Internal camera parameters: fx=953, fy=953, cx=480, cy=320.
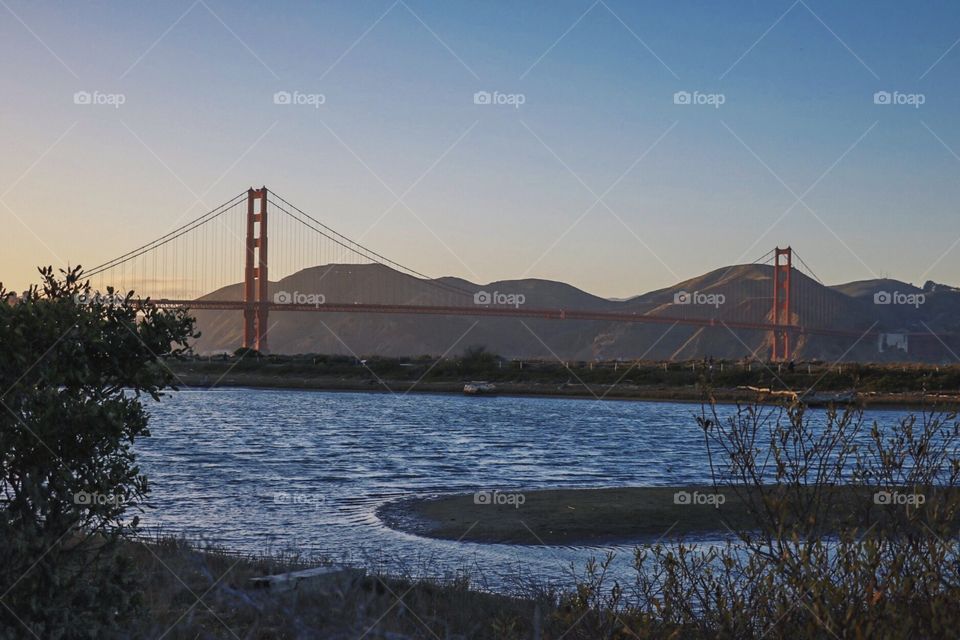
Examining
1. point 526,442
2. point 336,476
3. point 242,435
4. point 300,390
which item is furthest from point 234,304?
point 336,476

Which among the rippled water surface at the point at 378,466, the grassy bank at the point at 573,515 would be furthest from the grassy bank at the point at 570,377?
the grassy bank at the point at 573,515

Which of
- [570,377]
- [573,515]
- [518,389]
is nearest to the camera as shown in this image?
[573,515]

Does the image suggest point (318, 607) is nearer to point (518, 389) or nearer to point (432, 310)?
point (518, 389)

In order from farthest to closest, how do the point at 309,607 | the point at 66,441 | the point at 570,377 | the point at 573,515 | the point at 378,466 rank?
the point at 570,377, the point at 378,466, the point at 573,515, the point at 309,607, the point at 66,441

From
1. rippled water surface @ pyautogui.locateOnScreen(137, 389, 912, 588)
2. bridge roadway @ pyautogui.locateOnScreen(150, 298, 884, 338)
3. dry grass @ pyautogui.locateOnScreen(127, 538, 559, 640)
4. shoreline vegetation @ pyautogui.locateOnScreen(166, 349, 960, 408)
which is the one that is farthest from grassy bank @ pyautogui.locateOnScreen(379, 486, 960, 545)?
A: bridge roadway @ pyautogui.locateOnScreen(150, 298, 884, 338)

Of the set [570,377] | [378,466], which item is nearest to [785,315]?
[570,377]

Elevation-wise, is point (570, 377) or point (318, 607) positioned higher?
point (570, 377)

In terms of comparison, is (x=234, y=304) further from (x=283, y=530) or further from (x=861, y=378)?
(x=283, y=530)
